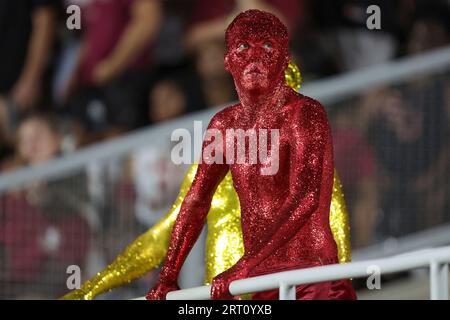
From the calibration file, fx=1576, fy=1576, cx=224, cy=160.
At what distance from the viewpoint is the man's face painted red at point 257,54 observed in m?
3.55

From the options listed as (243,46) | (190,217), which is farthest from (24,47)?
(243,46)

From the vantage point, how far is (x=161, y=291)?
3660 millimetres

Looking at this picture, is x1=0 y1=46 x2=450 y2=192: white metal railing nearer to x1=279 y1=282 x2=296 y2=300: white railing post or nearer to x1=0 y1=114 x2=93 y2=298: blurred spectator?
x1=0 y1=114 x2=93 y2=298: blurred spectator

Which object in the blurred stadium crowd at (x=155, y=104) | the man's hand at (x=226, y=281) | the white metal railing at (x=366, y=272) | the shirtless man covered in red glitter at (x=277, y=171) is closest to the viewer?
the white metal railing at (x=366, y=272)

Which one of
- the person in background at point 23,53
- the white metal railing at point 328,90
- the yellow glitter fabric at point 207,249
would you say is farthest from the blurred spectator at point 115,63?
the yellow glitter fabric at point 207,249

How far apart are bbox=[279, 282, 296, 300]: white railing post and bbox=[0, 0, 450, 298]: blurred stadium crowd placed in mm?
2711

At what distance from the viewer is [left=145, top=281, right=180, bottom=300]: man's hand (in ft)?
12.0

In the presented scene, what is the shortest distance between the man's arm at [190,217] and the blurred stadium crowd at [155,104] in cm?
218

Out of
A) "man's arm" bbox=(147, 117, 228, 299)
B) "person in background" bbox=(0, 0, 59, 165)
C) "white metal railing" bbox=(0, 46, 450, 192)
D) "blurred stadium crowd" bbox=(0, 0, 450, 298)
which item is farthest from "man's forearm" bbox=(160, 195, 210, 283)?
"person in background" bbox=(0, 0, 59, 165)

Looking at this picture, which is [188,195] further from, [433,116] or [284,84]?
[433,116]

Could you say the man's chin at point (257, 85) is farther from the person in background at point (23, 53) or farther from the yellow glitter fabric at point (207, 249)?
the person in background at point (23, 53)

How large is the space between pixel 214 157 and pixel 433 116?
2697 mm

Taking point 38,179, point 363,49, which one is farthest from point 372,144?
point 38,179

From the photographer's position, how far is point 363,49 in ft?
23.1
